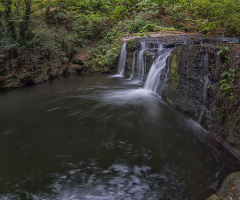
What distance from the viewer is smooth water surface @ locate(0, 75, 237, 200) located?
276 centimetres

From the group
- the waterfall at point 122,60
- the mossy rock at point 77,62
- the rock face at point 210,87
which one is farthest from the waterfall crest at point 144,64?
the mossy rock at point 77,62

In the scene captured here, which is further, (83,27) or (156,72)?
→ (83,27)

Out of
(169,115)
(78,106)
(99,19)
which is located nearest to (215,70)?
(169,115)

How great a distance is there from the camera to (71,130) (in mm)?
4629

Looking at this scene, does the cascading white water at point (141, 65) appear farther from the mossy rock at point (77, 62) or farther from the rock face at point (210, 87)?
the mossy rock at point (77, 62)

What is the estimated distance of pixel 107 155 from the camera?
140 inches

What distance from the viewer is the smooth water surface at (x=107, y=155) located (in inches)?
109

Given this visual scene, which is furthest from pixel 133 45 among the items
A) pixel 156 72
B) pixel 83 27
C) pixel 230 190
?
pixel 230 190

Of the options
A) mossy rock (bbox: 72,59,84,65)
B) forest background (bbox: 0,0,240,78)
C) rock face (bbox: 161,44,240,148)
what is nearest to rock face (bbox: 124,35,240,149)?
rock face (bbox: 161,44,240,148)

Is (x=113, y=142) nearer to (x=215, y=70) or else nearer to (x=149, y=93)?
(x=215, y=70)

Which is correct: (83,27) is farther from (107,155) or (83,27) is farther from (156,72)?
(107,155)

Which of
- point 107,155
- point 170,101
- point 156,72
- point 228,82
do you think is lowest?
point 107,155

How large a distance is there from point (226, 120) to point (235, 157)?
0.73 metres

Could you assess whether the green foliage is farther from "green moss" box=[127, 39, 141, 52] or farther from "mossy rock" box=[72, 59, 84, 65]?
"mossy rock" box=[72, 59, 84, 65]
